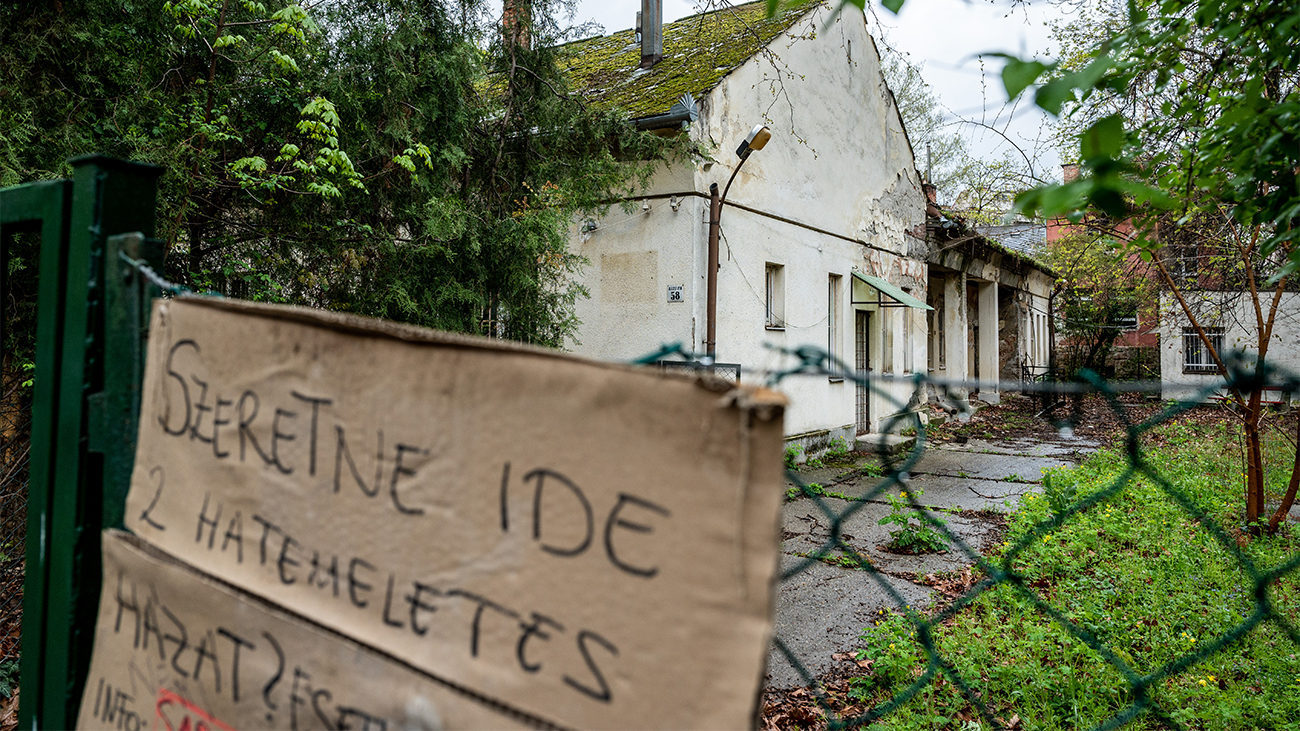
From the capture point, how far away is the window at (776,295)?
10.1m

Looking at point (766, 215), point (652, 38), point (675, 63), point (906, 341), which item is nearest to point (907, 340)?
point (906, 341)

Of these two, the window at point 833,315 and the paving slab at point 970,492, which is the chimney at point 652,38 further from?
the paving slab at point 970,492

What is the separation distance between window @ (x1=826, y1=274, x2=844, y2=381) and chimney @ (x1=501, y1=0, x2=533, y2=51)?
631 cm

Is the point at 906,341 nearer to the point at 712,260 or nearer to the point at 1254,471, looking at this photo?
the point at 712,260

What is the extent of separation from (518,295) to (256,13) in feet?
9.18

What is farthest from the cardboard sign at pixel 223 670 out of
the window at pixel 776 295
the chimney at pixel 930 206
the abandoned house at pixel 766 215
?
the chimney at pixel 930 206

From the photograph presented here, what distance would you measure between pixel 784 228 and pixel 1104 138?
30.6 feet

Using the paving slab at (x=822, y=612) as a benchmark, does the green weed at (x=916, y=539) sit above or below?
above

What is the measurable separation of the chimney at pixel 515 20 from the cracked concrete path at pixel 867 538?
16.4 feet

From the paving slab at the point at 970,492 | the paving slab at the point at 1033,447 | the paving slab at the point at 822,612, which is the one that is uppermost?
the paving slab at the point at 1033,447

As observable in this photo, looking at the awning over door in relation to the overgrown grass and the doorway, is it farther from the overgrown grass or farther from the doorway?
the overgrown grass

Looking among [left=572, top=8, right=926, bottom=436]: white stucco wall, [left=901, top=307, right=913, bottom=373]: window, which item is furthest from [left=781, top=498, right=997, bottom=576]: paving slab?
[left=901, top=307, right=913, bottom=373]: window

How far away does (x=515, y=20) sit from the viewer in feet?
21.5

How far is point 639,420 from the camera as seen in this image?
692mm
